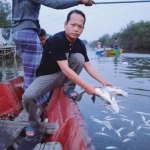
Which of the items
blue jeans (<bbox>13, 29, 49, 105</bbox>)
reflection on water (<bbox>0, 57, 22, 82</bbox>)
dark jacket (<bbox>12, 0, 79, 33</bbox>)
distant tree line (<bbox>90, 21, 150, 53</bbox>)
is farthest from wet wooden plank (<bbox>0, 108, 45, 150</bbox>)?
distant tree line (<bbox>90, 21, 150, 53</bbox>)

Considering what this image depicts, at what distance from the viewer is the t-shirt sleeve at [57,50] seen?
2703 millimetres

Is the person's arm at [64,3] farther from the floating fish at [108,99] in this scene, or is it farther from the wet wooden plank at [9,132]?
the wet wooden plank at [9,132]

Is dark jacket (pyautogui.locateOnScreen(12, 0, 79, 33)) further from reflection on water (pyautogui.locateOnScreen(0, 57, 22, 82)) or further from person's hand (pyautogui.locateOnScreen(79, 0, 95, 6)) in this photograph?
reflection on water (pyautogui.locateOnScreen(0, 57, 22, 82))

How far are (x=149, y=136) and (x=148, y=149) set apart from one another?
55 centimetres

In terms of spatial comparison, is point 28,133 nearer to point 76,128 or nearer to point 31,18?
point 76,128

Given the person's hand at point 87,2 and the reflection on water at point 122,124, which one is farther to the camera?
the reflection on water at point 122,124

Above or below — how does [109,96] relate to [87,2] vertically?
below

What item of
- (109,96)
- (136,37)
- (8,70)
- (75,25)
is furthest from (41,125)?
(136,37)

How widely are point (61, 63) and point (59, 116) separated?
1051mm

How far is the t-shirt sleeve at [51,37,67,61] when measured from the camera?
270cm

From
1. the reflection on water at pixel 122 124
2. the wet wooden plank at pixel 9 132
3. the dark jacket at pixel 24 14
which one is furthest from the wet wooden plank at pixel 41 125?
the reflection on water at pixel 122 124

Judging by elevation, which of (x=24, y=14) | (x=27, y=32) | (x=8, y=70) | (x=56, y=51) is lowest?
(x=8, y=70)

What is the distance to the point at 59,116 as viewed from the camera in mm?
3363

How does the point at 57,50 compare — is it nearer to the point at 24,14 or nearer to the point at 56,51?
the point at 56,51
